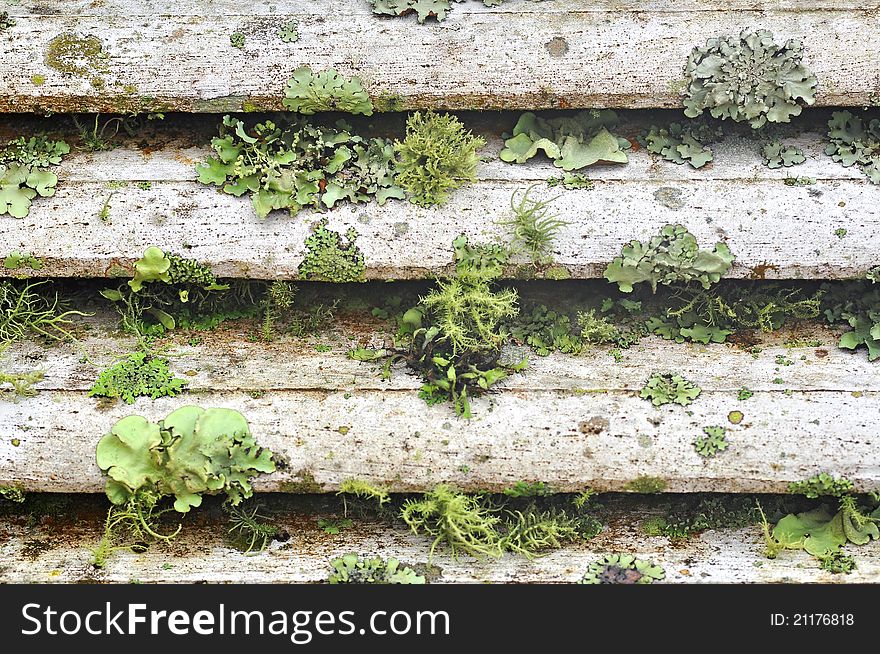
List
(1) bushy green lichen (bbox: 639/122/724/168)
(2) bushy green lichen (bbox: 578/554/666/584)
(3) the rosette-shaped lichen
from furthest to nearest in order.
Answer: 1. (1) bushy green lichen (bbox: 639/122/724/168)
2. (3) the rosette-shaped lichen
3. (2) bushy green lichen (bbox: 578/554/666/584)

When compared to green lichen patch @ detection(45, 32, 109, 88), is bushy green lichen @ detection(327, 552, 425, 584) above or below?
below

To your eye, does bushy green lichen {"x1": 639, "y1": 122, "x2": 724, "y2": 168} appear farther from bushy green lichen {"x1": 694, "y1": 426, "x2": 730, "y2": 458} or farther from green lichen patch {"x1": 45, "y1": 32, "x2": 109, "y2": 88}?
green lichen patch {"x1": 45, "y1": 32, "x2": 109, "y2": 88}

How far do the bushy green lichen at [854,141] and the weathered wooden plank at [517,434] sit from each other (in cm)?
121

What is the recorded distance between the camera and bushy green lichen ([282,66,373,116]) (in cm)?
460

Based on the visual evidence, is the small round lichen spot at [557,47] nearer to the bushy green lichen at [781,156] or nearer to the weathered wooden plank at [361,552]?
the bushy green lichen at [781,156]

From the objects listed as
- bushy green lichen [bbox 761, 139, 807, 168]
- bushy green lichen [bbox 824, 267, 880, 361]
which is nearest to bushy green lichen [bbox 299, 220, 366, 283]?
bushy green lichen [bbox 761, 139, 807, 168]

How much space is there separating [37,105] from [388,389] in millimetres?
2659

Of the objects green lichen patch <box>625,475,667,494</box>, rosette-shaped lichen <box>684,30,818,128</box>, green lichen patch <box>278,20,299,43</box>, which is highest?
green lichen patch <box>278,20,299,43</box>

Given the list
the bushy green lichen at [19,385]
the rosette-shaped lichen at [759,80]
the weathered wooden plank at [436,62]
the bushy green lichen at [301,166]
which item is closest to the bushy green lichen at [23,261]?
the bushy green lichen at [19,385]

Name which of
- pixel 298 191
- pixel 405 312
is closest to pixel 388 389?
pixel 405 312

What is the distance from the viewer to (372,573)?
4.25m

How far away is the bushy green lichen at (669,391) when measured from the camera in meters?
4.37

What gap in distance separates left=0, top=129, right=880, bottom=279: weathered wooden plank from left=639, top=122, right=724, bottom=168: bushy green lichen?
6.0 inches

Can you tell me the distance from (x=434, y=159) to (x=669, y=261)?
1447 millimetres
